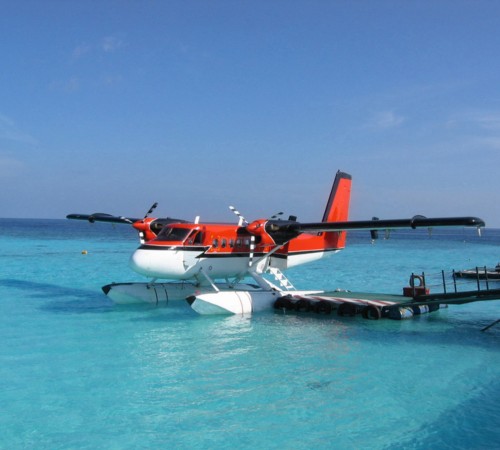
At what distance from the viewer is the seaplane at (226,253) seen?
594 inches

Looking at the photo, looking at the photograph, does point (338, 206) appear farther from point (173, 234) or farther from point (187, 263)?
point (173, 234)

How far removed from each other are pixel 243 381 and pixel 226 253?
307 inches

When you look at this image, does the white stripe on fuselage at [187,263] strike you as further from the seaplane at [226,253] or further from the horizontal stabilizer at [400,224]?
the horizontal stabilizer at [400,224]

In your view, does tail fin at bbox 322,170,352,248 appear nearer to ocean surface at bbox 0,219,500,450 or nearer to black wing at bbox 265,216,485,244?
black wing at bbox 265,216,485,244

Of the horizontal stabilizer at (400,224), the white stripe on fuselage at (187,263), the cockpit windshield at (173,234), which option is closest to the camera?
the horizontal stabilizer at (400,224)

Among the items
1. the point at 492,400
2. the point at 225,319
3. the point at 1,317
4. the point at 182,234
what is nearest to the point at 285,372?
the point at 492,400

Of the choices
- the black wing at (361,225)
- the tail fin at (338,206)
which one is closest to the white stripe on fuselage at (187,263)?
the black wing at (361,225)

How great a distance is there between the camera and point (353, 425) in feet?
24.2

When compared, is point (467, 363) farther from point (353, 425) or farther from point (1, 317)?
point (1, 317)

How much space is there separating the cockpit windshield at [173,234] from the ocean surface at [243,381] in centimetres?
250

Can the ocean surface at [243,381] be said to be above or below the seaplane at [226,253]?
below

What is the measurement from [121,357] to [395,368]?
5902 mm

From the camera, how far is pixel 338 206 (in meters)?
20.6

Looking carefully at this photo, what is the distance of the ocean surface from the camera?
7.02 meters
